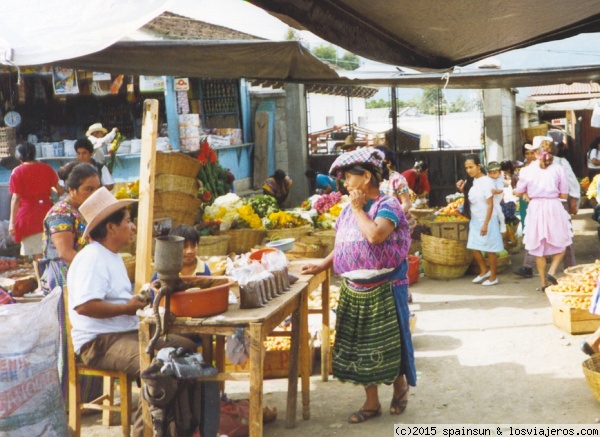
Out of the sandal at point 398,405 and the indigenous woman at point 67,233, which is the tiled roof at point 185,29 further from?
the sandal at point 398,405

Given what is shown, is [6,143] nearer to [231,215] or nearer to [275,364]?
[231,215]

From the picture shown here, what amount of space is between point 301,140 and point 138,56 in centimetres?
1091

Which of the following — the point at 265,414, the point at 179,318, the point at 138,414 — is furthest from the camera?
the point at 265,414

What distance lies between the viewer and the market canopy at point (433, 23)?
4066 mm

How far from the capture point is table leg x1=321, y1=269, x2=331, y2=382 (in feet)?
20.1

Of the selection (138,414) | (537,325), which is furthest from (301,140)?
(138,414)

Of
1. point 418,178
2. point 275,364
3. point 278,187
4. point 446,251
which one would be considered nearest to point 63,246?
point 275,364

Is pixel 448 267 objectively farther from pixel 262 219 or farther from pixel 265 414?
pixel 265 414

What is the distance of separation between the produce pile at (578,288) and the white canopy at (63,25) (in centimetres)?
558

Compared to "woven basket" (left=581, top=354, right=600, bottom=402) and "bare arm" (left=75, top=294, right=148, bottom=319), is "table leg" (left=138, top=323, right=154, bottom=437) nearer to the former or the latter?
"bare arm" (left=75, top=294, right=148, bottom=319)

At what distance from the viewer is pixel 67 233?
5535mm

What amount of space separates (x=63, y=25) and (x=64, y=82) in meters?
9.27

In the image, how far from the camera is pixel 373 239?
194 inches

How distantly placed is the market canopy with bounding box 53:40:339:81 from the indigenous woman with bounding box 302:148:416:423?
205cm
